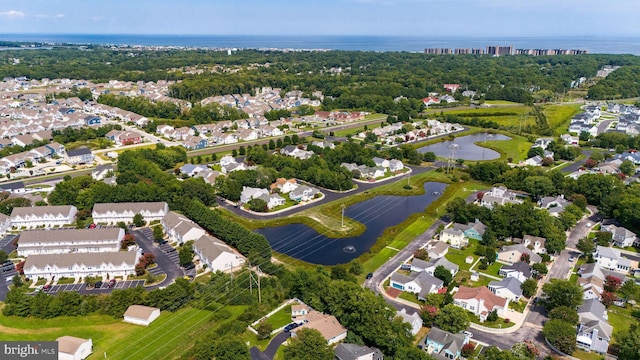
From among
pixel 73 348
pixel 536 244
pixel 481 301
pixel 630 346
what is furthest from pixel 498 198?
pixel 73 348

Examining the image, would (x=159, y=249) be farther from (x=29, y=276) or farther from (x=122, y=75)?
(x=122, y=75)

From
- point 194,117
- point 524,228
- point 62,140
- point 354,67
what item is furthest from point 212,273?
point 354,67

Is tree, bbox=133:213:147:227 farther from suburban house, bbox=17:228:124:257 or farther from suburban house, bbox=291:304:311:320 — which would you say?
suburban house, bbox=291:304:311:320

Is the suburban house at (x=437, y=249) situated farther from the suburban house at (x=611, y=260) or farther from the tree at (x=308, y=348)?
the tree at (x=308, y=348)

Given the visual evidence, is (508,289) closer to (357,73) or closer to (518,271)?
(518,271)

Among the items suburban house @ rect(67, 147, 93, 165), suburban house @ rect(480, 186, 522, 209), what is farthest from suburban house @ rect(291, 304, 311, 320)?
suburban house @ rect(67, 147, 93, 165)

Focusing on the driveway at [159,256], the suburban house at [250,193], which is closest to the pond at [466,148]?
the suburban house at [250,193]
